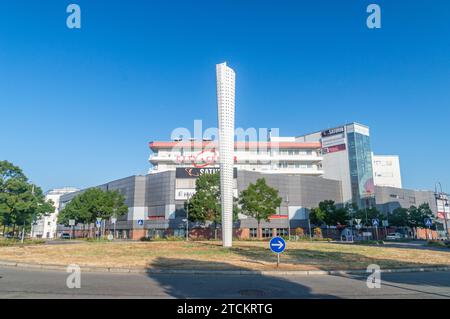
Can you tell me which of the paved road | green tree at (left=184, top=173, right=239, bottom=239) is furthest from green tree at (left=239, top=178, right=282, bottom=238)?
the paved road

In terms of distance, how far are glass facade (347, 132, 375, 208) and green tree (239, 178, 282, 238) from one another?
4618 cm

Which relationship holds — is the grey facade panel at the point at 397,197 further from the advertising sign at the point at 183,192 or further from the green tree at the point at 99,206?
the green tree at the point at 99,206

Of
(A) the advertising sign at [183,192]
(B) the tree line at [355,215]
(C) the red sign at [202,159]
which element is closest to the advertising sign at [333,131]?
(B) the tree line at [355,215]

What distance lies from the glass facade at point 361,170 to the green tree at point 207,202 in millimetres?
47689

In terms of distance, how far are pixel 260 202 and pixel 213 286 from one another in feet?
126

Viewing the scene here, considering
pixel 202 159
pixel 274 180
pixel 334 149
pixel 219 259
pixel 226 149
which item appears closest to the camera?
pixel 219 259

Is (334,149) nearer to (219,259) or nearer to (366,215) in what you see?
(366,215)

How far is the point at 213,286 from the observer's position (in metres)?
10.6

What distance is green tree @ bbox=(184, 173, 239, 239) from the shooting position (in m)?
49.5

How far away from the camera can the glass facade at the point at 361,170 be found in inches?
3420

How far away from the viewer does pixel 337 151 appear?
93188 millimetres

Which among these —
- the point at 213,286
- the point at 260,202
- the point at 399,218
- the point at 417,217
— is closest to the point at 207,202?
the point at 260,202
